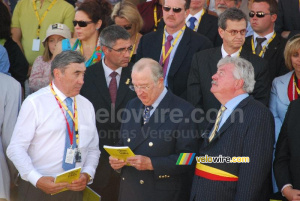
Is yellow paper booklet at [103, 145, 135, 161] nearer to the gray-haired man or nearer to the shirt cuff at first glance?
the gray-haired man

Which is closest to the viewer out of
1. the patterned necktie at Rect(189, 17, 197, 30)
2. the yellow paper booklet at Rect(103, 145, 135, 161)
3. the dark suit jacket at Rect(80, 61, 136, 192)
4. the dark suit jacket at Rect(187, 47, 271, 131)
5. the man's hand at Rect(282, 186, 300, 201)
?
the man's hand at Rect(282, 186, 300, 201)

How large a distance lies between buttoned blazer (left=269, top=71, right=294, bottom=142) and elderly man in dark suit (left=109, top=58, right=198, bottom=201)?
5.50 ft

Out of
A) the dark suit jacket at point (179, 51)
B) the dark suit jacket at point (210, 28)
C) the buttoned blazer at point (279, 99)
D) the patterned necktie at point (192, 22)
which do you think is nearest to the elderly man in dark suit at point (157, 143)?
the dark suit jacket at point (179, 51)

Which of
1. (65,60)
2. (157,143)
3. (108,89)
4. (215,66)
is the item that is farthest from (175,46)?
(157,143)

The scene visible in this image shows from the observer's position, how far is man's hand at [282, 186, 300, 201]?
5746mm

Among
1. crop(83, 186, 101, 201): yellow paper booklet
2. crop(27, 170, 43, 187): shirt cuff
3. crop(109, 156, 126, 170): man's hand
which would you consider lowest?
crop(83, 186, 101, 201): yellow paper booklet

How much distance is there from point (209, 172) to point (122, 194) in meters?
1.04

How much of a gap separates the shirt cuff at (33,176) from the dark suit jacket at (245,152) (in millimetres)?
1553

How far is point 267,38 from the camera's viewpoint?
8.24m

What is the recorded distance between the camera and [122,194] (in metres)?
6.35

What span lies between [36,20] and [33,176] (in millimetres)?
4063

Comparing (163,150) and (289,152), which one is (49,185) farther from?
(289,152)

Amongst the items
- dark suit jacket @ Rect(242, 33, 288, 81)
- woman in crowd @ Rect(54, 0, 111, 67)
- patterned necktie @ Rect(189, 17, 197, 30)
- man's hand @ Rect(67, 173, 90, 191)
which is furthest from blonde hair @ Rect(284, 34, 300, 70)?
man's hand @ Rect(67, 173, 90, 191)

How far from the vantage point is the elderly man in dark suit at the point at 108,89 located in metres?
7.43
